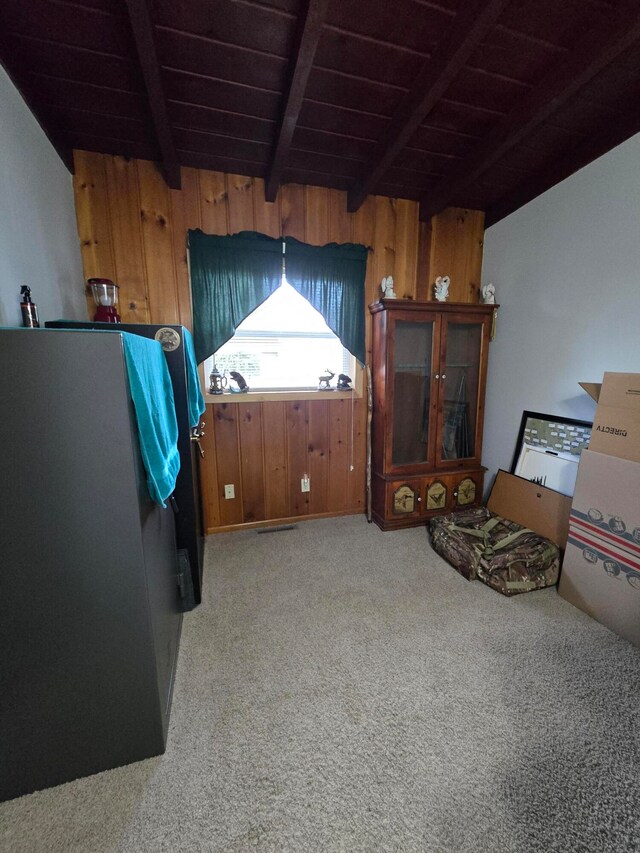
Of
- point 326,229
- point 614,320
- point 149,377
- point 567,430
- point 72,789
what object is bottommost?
point 72,789

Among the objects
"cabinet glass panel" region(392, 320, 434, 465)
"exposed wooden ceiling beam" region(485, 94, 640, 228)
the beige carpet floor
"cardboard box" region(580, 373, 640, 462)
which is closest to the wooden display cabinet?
"cabinet glass panel" region(392, 320, 434, 465)

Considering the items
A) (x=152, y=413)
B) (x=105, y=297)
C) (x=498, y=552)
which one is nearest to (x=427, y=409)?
(x=498, y=552)

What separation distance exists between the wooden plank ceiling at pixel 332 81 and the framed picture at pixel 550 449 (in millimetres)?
1568

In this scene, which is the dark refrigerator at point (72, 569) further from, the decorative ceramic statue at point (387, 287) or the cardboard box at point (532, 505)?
the cardboard box at point (532, 505)

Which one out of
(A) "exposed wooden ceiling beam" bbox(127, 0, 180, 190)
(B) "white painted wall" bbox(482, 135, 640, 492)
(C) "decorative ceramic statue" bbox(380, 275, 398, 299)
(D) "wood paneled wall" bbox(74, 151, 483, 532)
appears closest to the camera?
(A) "exposed wooden ceiling beam" bbox(127, 0, 180, 190)

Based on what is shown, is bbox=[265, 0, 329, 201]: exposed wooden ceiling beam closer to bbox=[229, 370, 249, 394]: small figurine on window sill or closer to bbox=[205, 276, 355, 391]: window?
bbox=[205, 276, 355, 391]: window

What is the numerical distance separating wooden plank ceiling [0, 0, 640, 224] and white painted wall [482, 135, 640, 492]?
0.72ft

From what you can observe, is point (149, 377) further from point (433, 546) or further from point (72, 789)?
point (433, 546)

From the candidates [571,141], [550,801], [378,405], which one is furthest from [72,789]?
[571,141]

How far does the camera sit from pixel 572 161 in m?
2.04

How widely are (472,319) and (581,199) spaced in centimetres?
87

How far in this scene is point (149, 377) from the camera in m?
1.07

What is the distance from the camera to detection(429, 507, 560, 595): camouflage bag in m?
1.90

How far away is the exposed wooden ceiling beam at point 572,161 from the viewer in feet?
5.73
